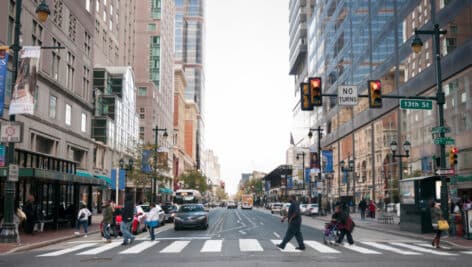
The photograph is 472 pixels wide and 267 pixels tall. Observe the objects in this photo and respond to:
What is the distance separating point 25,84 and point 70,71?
84.1ft

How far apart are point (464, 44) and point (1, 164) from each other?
103 ft

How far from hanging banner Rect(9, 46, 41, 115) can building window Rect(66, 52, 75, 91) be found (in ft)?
80.7

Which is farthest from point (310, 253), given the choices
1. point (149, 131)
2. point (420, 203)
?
point (149, 131)

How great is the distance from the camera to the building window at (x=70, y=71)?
43.6 meters

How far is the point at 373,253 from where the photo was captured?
1666cm

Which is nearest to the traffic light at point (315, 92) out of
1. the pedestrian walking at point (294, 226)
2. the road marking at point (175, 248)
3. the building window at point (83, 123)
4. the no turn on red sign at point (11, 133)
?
the pedestrian walking at point (294, 226)

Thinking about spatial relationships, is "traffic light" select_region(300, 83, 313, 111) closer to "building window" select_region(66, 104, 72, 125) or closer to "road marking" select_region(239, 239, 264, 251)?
"road marking" select_region(239, 239, 264, 251)

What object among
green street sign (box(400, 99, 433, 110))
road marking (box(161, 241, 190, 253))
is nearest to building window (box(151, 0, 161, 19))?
green street sign (box(400, 99, 433, 110))

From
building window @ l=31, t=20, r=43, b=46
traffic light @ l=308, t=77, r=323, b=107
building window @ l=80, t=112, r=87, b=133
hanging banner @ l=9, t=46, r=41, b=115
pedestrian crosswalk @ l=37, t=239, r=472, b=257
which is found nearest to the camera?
pedestrian crosswalk @ l=37, t=239, r=472, b=257

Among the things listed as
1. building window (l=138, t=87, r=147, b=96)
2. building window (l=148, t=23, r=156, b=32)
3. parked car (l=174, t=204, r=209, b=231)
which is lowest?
parked car (l=174, t=204, r=209, b=231)

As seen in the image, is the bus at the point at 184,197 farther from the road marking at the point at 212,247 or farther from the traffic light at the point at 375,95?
the traffic light at the point at 375,95

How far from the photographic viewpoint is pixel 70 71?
44312 mm

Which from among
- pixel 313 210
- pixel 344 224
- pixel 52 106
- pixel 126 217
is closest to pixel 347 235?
pixel 344 224

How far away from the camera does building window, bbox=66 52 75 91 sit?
43562 millimetres
